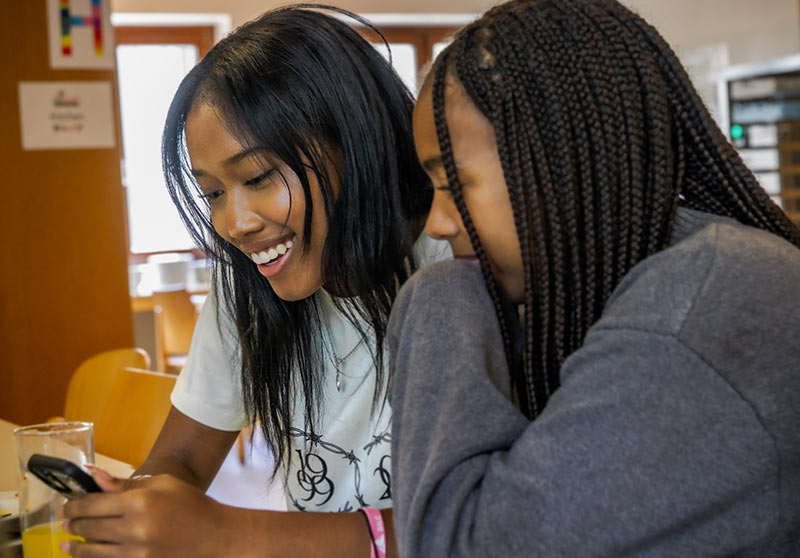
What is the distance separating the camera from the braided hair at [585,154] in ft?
2.34

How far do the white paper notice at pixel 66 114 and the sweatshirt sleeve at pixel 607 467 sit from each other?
9.92ft

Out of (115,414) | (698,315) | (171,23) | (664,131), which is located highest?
(171,23)

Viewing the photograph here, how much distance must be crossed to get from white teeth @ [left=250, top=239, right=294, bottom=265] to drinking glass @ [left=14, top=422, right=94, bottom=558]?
284mm

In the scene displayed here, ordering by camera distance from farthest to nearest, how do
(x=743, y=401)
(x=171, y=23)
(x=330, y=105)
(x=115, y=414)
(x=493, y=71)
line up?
(x=171, y=23)
(x=115, y=414)
(x=330, y=105)
(x=493, y=71)
(x=743, y=401)

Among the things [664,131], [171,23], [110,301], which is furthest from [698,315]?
[171,23]

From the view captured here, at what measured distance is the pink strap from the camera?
0.90 m

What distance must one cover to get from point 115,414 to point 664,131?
1.33 m

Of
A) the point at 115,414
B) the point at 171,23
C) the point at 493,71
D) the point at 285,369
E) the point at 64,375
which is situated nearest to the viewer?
the point at 493,71

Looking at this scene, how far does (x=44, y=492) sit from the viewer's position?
0.85 meters

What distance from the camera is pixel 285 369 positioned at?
3.81 ft

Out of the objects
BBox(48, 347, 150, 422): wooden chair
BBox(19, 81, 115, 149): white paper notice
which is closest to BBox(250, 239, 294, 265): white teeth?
BBox(48, 347, 150, 422): wooden chair

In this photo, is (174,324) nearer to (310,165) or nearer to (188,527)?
(310,165)

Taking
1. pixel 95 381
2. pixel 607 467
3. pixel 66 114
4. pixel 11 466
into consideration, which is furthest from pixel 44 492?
pixel 66 114

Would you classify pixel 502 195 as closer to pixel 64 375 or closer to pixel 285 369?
pixel 285 369
